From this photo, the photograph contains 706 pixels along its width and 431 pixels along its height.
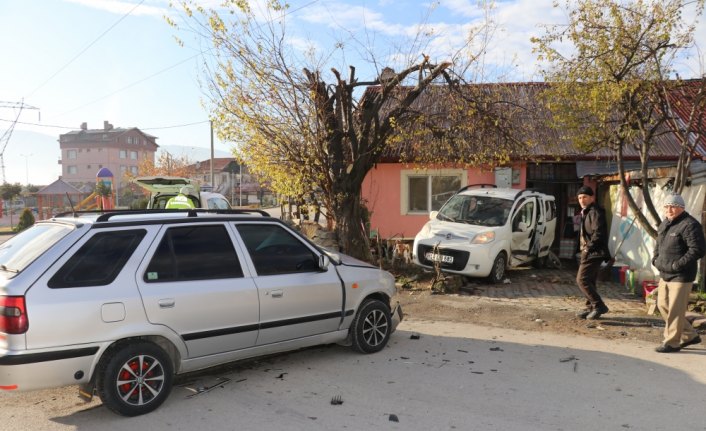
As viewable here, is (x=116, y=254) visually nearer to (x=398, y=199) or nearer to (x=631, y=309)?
(x=631, y=309)

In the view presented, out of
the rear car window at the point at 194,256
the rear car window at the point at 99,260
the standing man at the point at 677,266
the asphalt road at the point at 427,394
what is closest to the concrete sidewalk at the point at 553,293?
the standing man at the point at 677,266

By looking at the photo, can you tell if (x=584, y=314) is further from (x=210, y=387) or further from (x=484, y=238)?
(x=210, y=387)

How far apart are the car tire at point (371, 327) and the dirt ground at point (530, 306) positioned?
185cm

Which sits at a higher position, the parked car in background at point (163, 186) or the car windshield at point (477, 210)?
the parked car in background at point (163, 186)

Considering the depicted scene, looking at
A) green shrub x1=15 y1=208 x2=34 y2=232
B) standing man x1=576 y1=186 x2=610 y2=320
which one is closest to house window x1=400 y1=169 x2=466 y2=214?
standing man x1=576 y1=186 x2=610 y2=320

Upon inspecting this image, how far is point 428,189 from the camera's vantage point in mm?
14969

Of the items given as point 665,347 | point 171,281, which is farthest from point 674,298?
point 171,281

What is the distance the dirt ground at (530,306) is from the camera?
7.20 metres

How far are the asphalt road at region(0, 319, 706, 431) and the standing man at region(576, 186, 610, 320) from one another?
1.16 metres

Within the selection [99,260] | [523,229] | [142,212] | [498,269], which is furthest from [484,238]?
[99,260]

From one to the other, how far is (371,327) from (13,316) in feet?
Answer: 11.6

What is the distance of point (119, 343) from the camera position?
4.16 meters

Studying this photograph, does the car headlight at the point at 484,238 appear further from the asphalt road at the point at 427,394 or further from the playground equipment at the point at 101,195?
the playground equipment at the point at 101,195

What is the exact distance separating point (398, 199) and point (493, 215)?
4.46m
